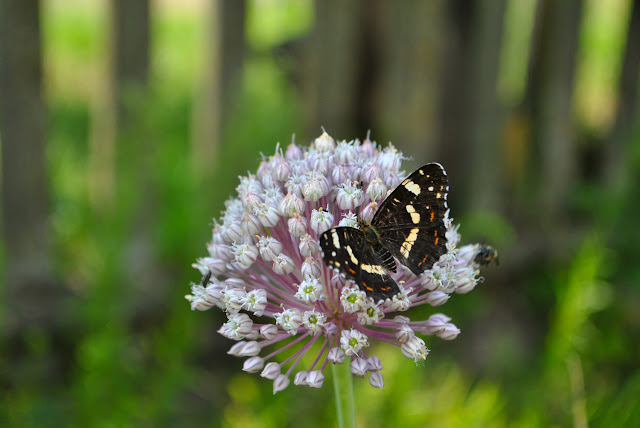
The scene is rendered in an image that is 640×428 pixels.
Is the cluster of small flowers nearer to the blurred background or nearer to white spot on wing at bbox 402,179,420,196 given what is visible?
white spot on wing at bbox 402,179,420,196

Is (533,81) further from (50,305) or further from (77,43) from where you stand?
(77,43)

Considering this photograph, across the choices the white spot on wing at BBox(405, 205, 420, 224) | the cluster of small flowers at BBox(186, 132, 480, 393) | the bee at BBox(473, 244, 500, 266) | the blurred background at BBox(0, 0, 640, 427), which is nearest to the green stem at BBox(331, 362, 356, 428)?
the cluster of small flowers at BBox(186, 132, 480, 393)

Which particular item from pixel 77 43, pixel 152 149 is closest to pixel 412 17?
pixel 152 149

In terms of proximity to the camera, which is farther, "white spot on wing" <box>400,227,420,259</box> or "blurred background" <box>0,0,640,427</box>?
"blurred background" <box>0,0,640,427</box>

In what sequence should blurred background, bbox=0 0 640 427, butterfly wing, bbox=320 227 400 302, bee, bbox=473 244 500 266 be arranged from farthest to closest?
1. blurred background, bbox=0 0 640 427
2. bee, bbox=473 244 500 266
3. butterfly wing, bbox=320 227 400 302

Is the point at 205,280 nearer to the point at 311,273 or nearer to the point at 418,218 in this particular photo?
the point at 311,273

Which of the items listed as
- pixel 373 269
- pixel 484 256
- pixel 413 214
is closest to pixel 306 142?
pixel 484 256

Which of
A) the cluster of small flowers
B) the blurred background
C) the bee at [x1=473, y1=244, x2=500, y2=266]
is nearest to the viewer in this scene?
the cluster of small flowers

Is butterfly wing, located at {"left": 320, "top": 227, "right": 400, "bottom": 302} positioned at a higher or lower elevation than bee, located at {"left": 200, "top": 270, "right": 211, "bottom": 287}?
higher
